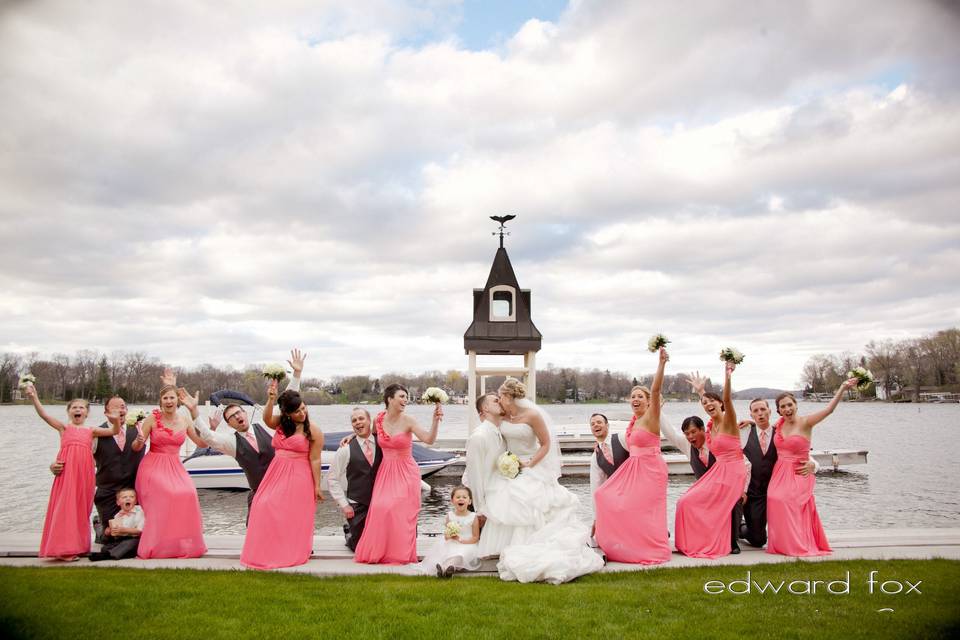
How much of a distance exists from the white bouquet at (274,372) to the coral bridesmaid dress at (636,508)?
14.6 feet

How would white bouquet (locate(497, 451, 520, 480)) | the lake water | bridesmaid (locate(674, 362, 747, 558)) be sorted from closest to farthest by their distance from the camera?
white bouquet (locate(497, 451, 520, 480)) < bridesmaid (locate(674, 362, 747, 558)) < the lake water

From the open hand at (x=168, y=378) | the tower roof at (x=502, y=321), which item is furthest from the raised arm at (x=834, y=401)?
the tower roof at (x=502, y=321)

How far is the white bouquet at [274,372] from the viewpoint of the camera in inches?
308

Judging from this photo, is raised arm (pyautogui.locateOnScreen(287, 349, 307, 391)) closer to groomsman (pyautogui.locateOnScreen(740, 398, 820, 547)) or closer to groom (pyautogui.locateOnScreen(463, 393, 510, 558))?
groom (pyautogui.locateOnScreen(463, 393, 510, 558))

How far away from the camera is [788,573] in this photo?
22.5 feet

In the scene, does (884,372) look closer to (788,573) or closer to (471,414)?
(471,414)

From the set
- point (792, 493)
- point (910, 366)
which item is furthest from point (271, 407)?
point (910, 366)

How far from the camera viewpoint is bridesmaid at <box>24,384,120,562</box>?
765 centimetres

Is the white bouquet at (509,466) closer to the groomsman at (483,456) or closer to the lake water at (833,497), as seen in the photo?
the groomsman at (483,456)

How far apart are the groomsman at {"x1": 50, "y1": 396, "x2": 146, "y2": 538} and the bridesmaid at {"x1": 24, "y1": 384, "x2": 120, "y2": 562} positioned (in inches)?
4.5

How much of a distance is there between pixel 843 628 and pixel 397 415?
5.21 metres

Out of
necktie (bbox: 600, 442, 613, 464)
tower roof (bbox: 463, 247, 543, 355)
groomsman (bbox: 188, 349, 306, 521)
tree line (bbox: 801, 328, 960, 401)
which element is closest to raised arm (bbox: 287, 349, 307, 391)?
groomsman (bbox: 188, 349, 306, 521)

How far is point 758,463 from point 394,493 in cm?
490

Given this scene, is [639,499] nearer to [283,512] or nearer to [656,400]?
[656,400]
